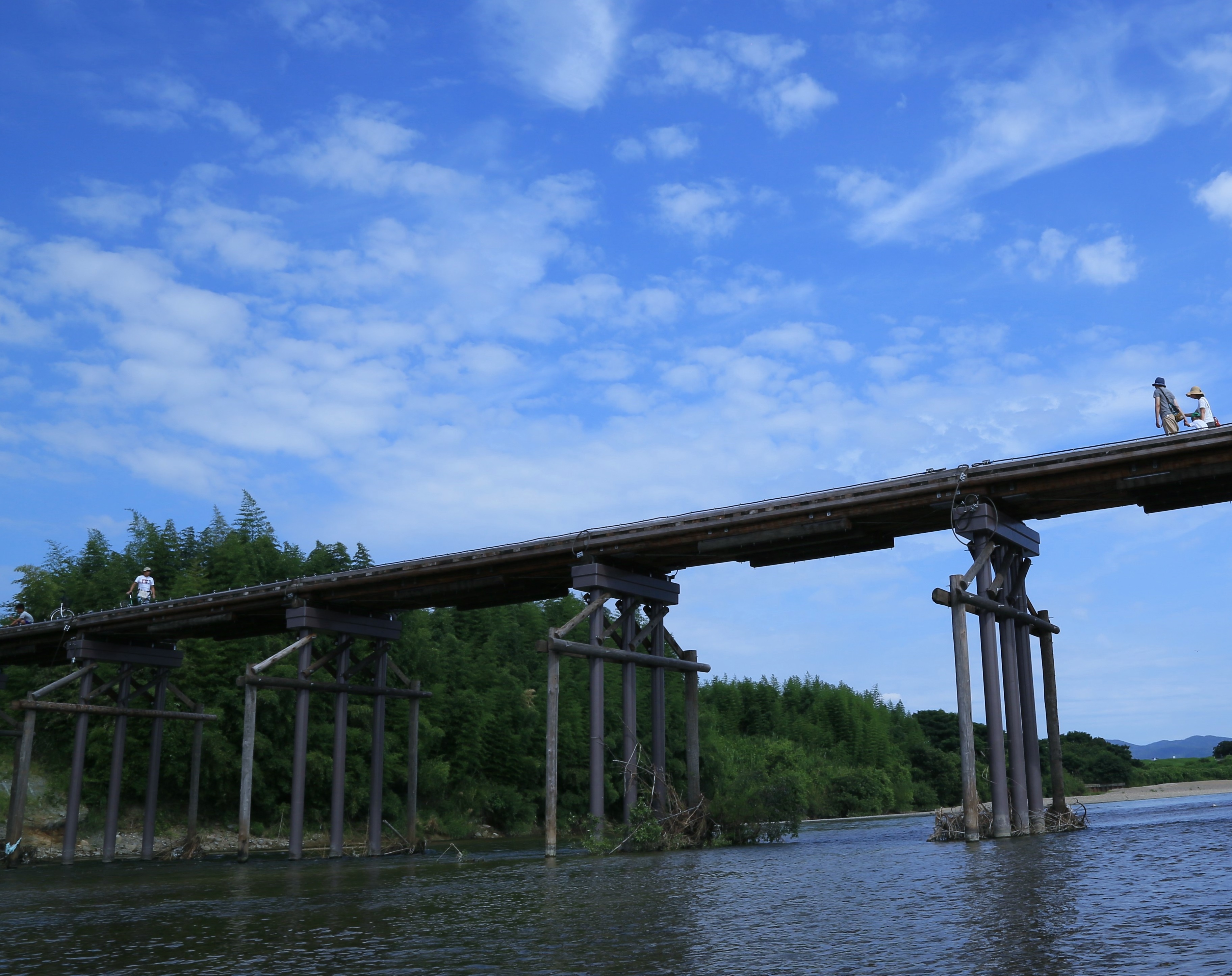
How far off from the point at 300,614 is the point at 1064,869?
26585mm

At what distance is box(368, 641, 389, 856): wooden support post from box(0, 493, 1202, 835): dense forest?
873cm

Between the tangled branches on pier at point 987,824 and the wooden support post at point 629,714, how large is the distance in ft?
28.2

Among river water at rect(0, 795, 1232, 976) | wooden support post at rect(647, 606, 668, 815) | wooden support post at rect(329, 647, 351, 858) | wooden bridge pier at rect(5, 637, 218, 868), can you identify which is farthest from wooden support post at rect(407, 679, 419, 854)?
river water at rect(0, 795, 1232, 976)

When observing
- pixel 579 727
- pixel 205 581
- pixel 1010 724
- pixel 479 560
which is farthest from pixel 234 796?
pixel 1010 724

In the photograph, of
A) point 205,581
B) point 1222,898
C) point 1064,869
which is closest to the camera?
point 1222,898

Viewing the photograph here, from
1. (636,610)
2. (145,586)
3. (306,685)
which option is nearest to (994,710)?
(636,610)

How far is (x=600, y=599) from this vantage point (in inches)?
1248

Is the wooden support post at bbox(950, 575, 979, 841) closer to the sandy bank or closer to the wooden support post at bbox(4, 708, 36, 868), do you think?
the wooden support post at bbox(4, 708, 36, 868)

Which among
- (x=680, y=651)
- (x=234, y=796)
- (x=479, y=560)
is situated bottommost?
(x=234, y=796)

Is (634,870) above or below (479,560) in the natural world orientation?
below

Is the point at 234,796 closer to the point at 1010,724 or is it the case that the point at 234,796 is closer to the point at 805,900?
the point at 1010,724

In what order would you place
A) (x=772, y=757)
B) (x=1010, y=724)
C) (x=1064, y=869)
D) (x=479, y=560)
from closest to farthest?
(x=1064, y=869) < (x=1010, y=724) < (x=479, y=560) < (x=772, y=757)

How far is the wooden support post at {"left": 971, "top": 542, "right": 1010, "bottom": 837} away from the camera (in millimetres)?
25406

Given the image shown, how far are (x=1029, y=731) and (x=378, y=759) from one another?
2258cm
